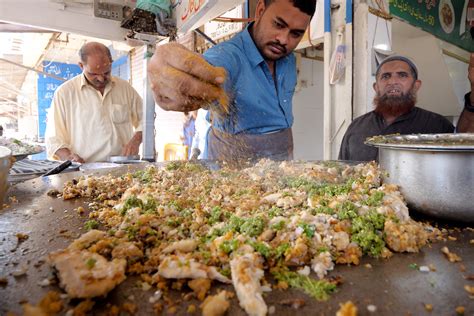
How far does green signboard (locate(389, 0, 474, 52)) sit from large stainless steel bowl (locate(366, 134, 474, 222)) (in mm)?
3024

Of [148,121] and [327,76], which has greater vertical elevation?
[327,76]

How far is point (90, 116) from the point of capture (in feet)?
12.6

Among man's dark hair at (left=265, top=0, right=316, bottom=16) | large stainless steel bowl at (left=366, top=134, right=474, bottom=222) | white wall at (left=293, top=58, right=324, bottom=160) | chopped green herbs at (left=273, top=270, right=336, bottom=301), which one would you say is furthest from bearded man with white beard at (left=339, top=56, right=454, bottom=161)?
chopped green herbs at (left=273, top=270, right=336, bottom=301)

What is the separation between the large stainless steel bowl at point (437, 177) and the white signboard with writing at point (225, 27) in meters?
3.55

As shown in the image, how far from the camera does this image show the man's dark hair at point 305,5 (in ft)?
10.8

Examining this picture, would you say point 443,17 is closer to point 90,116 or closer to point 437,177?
point 437,177

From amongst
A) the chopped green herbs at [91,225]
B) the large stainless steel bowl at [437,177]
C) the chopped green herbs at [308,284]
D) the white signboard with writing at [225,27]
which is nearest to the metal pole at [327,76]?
the white signboard with writing at [225,27]

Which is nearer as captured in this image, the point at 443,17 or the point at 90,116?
the point at 90,116

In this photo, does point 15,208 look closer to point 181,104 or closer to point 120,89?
point 181,104

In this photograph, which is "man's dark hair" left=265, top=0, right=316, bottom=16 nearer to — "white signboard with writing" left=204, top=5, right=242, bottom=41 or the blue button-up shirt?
the blue button-up shirt

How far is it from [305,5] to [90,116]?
2673 millimetres

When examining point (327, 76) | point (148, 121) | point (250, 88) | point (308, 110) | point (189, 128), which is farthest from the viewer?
point (308, 110)

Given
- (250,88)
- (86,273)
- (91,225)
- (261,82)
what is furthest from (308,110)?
(86,273)

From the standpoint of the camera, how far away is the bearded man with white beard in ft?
11.0
